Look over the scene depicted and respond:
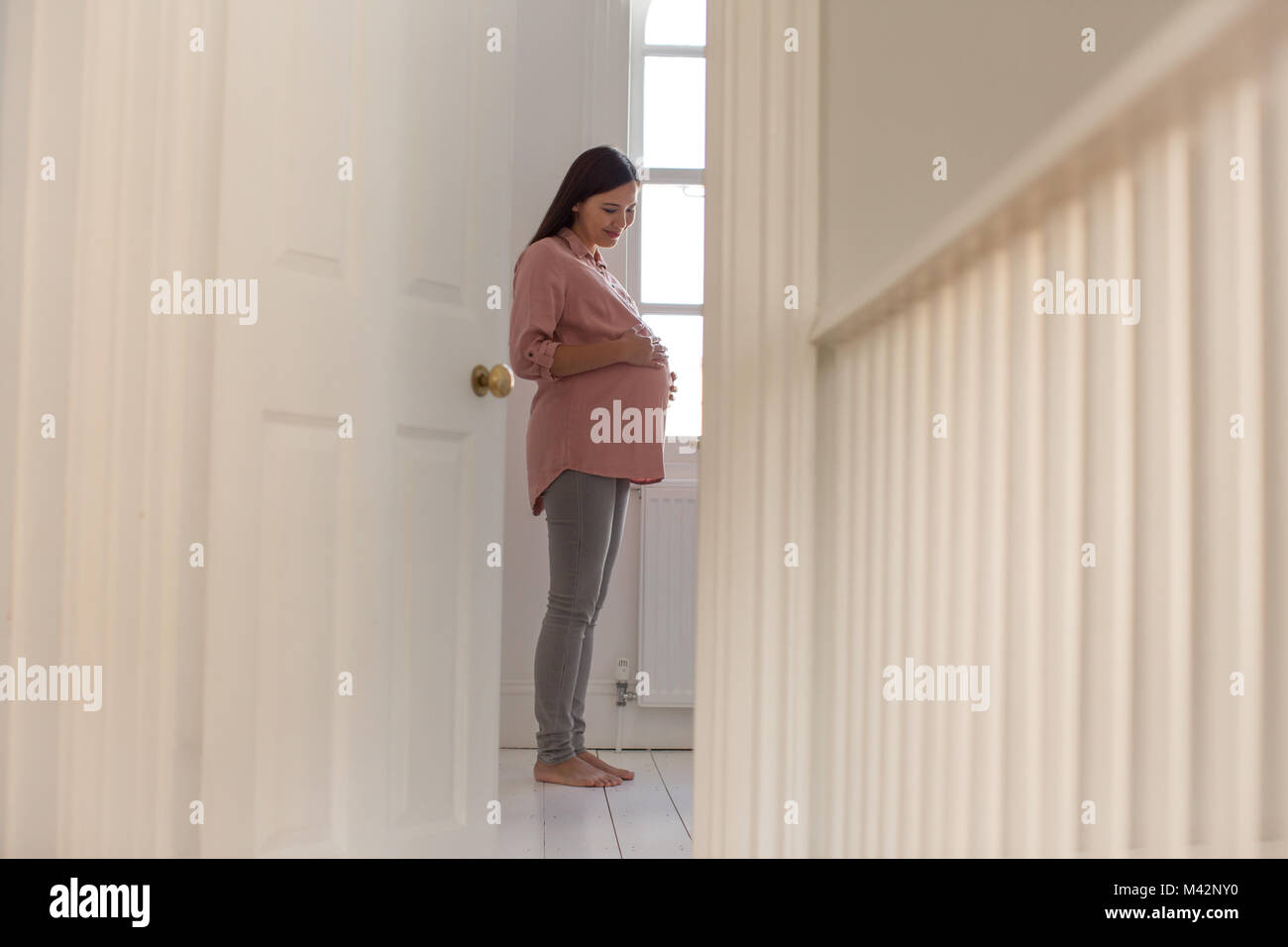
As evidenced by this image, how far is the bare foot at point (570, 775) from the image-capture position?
7.41 feet

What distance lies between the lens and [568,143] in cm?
276

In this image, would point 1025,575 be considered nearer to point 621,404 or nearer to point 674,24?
point 621,404

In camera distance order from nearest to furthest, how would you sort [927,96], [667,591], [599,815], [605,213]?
1. [927,96]
2. [599,815]
3. [605,213]
4. [667,591]

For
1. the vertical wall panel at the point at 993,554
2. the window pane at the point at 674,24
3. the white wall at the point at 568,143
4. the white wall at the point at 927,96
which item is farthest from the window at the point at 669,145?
the vertical wall panel at the point at 993,554

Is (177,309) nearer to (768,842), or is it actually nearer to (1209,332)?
(768,842)

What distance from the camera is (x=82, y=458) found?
128cm

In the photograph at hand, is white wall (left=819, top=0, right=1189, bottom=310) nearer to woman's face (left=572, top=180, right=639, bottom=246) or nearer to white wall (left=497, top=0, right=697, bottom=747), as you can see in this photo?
woman's face (left=572, top=180, right=639, bottom=246)

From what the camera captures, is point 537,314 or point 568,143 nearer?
point 537,314

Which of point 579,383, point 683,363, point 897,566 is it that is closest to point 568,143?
point 683,363

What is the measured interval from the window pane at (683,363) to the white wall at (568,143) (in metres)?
0.33

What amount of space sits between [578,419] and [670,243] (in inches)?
37.0

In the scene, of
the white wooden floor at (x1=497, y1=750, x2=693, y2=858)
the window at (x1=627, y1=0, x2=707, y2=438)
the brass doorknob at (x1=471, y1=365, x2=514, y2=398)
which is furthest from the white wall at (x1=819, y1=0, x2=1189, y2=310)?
the window at (x1=627, y1=0, x2=707, y2=438)

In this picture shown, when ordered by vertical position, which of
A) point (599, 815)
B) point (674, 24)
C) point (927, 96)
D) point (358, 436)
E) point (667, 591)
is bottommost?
point (599, 815)

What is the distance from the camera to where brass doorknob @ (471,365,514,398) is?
1.63m
